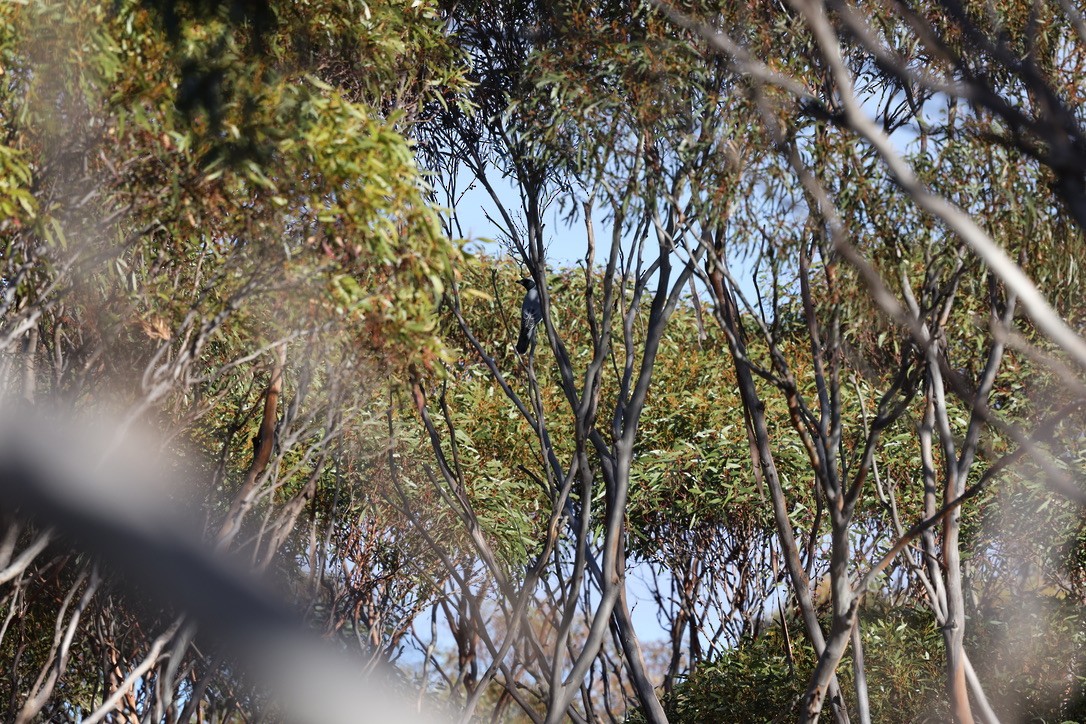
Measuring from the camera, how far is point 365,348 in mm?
4820

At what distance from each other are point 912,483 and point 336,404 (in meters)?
4.45

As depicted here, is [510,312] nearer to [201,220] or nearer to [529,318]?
[529,318]

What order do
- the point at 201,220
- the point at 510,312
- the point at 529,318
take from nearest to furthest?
the point at 201,220 → the point at 529,318 → the point at 510,312

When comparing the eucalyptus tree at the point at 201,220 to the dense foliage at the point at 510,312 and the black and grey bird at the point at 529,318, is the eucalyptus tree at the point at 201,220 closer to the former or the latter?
the dense foliage at the point at 510,312

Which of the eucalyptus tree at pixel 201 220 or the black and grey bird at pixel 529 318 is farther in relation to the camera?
the black and grey bird at pixel 529 318

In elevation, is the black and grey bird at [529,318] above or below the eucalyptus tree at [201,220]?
above

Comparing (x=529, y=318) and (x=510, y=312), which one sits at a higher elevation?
(x=510, y=312)

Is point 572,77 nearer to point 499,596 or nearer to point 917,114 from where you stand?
point 917,114

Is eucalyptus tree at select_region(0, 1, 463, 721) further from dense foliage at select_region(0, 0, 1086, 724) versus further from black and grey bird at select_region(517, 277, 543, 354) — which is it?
black and grey bird at select_region(517, 277, 543, 354)

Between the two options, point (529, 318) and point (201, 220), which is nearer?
point (201, 220)

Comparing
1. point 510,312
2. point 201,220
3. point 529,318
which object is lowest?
point 201,220

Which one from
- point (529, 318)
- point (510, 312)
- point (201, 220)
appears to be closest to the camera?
point (201, 220)

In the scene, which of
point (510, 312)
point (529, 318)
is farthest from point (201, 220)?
point (510, 312)

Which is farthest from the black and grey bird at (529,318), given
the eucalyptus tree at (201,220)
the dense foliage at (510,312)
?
the eucalyptus tree at (201,220)
